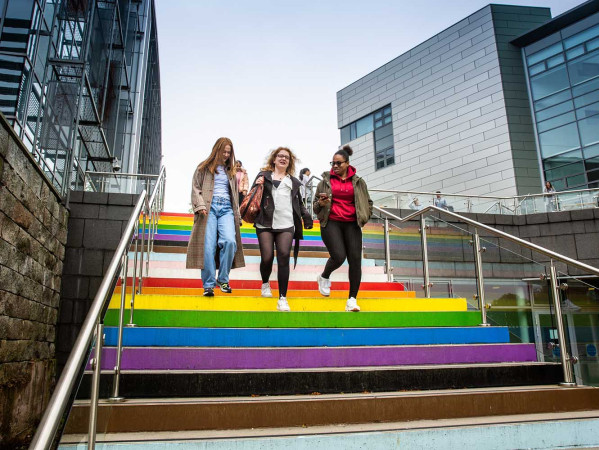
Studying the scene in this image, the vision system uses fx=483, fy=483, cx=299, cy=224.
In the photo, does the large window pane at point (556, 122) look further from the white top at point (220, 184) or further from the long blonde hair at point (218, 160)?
the white top at point (220, 184)

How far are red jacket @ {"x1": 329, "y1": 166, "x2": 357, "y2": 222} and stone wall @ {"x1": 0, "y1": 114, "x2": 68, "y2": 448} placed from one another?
2933mm

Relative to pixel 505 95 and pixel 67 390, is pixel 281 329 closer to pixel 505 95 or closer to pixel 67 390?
pixel 67 390

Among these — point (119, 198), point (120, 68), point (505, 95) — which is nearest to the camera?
point (119, 198)

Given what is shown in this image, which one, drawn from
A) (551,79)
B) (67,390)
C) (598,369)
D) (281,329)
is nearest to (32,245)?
(281,329)

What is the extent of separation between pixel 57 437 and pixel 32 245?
4.05 m

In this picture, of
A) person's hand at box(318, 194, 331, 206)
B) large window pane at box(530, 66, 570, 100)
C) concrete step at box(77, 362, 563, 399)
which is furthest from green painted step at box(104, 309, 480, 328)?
large window pane at box(530, 66, 570, 100)

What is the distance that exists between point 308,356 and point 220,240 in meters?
1.72

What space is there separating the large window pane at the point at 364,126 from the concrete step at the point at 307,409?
19.2m

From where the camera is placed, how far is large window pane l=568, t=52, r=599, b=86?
15.3 m

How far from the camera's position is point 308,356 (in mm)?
3654

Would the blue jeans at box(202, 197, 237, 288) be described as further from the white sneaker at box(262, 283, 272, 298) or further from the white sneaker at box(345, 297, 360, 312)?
the white sneaker at box(345, 297, 360, 312)

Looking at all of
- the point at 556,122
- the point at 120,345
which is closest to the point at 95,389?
the point at 120,345

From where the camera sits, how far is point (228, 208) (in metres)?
5.02

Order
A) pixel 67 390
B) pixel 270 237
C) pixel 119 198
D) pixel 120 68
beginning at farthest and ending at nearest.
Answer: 1. pixel 120 68
2. pixel 119 198
3. pixel 270 237
4. pixel 67 390
